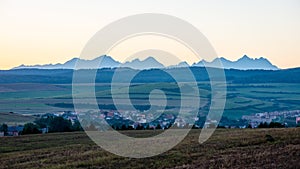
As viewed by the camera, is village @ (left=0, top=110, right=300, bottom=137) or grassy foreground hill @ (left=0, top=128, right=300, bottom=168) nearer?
grassy foreground hill @ (left=0, top=128, right=300, bottom=168)

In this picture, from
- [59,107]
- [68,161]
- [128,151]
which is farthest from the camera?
[59,107]

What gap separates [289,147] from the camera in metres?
28.6

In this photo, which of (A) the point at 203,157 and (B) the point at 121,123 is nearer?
(A) the point at 203,157

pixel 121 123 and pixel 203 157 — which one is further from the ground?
pixel 121 123

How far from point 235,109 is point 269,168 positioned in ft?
517

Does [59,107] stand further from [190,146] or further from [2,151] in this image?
[190,146]

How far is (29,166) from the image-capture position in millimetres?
30312

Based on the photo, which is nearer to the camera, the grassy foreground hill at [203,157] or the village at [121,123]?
the grassy foreground hill at [203,157]

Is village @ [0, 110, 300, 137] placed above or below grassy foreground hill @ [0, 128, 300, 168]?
above

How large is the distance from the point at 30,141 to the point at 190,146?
25.2 meters

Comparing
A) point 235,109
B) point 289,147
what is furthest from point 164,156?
point 235,109

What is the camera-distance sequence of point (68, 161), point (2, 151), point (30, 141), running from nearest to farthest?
point (68, 161), point (2, 151), point (30, 141)

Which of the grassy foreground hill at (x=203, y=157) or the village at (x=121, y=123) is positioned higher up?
the village at (x=121, y=123)

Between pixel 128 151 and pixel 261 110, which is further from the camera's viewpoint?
pixel 261 110
